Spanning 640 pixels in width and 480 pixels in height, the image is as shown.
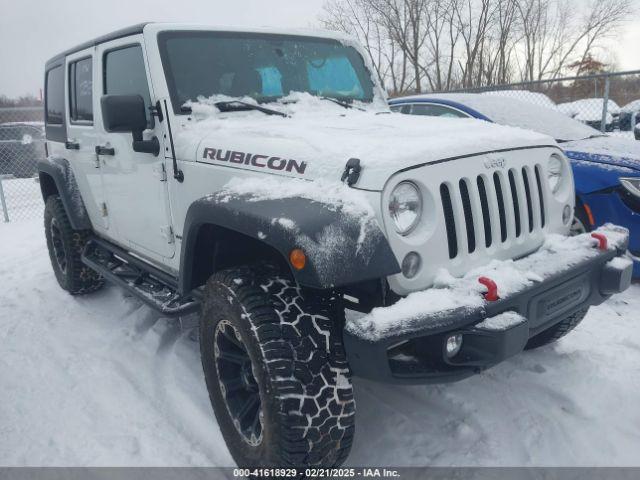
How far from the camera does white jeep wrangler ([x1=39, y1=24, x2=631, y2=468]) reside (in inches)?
76.5

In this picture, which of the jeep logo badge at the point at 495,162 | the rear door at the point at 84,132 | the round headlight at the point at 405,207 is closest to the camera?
the round headlight at the point at 405,207

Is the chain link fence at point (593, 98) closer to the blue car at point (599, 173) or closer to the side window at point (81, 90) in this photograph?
the blue car at point (599, 173)

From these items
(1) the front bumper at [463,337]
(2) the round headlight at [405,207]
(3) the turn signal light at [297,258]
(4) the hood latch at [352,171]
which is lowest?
(1) the front bumper at [463,337]

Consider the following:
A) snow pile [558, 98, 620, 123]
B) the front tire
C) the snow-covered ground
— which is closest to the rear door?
the snow-covered ground

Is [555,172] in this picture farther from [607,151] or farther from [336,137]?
[607,151]

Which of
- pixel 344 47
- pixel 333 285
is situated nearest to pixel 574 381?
pixel 333 285

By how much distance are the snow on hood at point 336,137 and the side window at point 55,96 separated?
2092 mm

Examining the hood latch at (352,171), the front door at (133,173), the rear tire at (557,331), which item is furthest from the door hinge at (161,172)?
the rear tire at (557,331)

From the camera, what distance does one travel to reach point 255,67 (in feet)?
10.5

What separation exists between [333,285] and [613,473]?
5.00 ft

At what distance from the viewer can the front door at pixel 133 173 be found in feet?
9.87

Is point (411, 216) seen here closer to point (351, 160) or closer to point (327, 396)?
point (351, 160)

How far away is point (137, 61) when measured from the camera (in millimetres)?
3105

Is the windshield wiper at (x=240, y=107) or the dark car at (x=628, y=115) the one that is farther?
the dark car at (x=628, y=115)
